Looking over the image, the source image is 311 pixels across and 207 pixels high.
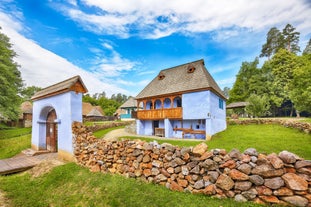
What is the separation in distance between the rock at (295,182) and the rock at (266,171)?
139mm

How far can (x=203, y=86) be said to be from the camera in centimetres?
1364

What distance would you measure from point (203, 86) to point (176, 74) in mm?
5104

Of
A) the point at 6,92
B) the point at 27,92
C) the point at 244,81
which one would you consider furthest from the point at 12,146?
the point at 244,81

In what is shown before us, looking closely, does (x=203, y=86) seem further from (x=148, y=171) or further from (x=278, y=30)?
(x=278, y=30)

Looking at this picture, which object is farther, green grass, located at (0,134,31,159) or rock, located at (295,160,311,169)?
green grass, located at (0,134,31,159)

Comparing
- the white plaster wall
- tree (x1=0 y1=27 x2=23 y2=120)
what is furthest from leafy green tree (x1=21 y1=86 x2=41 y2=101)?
the white plaster wall

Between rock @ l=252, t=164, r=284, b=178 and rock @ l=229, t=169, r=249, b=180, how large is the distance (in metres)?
0.25

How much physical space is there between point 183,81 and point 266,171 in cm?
1316

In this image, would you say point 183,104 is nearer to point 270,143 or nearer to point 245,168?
point 270,143

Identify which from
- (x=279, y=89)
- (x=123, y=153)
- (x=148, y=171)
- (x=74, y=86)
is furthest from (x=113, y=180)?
(x=279, y=89)

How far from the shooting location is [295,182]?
11.1ft

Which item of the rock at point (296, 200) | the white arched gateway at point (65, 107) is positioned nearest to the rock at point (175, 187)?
the rock at point (296, 200)

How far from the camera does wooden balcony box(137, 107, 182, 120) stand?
15.4 metres

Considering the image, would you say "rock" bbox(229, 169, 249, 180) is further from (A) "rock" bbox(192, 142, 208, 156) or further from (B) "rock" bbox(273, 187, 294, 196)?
(A) "rock" bbox(192, 142, 208, 156)
